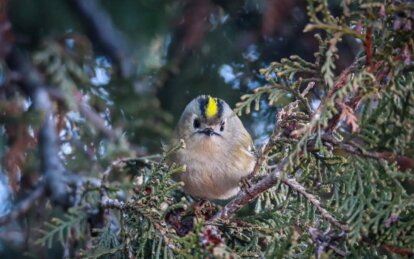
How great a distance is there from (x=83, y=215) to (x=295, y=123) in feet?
2.91

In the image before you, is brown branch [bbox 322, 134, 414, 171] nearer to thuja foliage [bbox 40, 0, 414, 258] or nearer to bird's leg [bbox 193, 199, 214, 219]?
thuja foliage [bbox 40, 0, 414, 258]

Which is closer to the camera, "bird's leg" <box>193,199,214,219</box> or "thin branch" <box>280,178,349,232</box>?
"thin branch" <box>280,178,349,232</box>

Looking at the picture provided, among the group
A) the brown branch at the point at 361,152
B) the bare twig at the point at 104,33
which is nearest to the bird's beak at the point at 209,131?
the bare twig at the point at 104,33

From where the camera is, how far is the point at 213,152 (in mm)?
2844

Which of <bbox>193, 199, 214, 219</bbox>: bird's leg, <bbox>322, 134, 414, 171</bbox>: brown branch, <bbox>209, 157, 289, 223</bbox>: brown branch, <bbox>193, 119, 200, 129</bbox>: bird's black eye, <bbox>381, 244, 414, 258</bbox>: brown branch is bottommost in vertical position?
<bbox>381, 244, 414, 258</bbox>: brown branch

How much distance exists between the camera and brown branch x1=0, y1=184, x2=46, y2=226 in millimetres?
2630

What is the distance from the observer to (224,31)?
3.29 meters

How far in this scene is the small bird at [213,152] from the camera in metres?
2.77

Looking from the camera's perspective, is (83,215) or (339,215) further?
(83,215)

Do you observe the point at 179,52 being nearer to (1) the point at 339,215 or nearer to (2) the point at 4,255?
(2) the point at 4,255

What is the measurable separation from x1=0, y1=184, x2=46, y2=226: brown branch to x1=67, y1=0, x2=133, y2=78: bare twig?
694mm

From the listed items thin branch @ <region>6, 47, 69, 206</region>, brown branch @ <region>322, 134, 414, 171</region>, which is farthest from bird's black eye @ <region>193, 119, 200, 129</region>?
brown branch @ <region>322, 134, 414, 171</region>

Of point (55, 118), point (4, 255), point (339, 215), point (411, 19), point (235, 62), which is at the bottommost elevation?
point (339, 215)

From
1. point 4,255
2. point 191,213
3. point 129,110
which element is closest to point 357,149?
point 191,213
